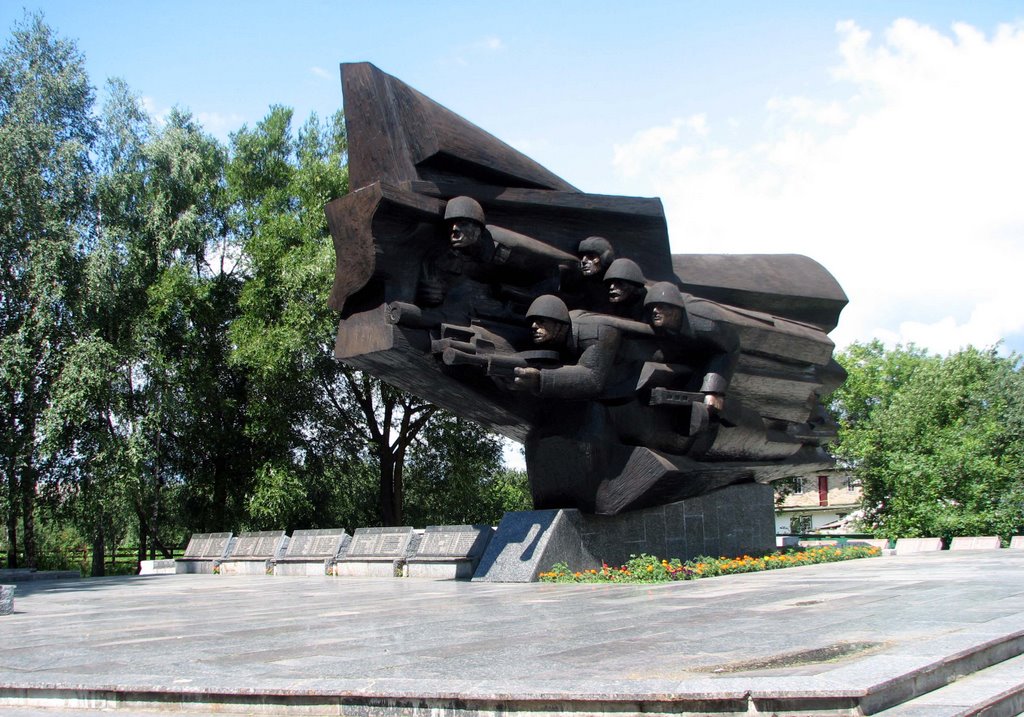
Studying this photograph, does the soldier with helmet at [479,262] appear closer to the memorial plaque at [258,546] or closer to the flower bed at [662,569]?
the flower bed at [662,569]

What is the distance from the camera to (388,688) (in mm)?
4168

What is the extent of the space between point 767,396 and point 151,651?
1006 cm

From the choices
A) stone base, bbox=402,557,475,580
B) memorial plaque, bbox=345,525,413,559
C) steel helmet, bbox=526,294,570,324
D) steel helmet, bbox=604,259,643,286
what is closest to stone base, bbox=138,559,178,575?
memorial plaque, bbox=345,525,413,559

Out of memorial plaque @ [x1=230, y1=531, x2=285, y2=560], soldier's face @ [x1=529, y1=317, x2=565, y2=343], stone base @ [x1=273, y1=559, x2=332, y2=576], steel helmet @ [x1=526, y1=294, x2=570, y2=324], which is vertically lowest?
stone base @ [x1=273, y1=559, x2=332, y2=576]

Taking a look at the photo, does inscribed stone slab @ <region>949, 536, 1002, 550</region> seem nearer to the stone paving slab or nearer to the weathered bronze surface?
the weathered bronze surface

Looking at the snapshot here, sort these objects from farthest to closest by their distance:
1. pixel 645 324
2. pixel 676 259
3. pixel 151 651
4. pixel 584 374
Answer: pixel 676 259 < pixel 645 324 < pixel 584 374 < pixel 151 651

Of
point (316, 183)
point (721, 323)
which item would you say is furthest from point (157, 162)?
point (721, 323)

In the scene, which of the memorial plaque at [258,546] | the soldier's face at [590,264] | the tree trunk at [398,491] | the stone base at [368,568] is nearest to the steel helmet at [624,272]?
the soldier's face at [590,264]

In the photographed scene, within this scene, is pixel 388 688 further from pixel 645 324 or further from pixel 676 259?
pixel 676 259

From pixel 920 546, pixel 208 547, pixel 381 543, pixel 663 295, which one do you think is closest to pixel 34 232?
pixel 208 547

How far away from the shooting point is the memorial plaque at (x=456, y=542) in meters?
13.3

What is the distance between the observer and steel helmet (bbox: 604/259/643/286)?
11.4 meters

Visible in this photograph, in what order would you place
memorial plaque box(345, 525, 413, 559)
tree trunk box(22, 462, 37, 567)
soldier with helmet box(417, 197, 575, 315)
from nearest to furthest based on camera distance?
soldier with helmet box(417, 197, 575, 315) < memorial plaque box(345, 525, 413, 559) < tree trunk box(22, 462, 37, 567)

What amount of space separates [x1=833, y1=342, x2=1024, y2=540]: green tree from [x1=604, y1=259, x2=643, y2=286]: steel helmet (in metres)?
11.4
